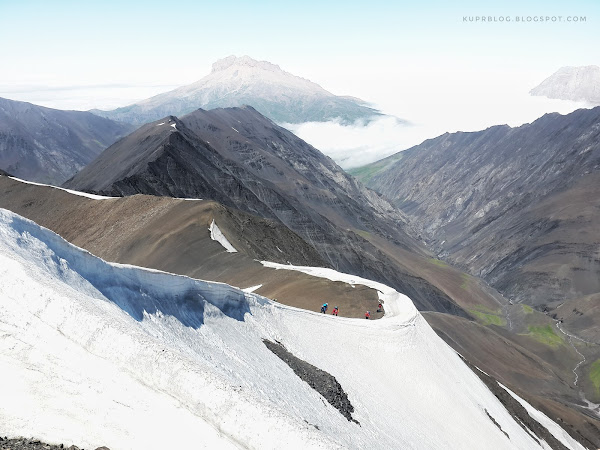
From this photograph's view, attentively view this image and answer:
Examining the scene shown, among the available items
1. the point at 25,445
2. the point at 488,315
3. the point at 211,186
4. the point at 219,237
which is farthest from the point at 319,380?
the point at 488,315

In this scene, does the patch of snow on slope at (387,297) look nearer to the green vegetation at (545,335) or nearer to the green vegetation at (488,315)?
the green vegetation at (545,335)

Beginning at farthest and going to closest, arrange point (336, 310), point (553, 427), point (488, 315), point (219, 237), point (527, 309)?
point (527, 309) < point (488, 315) < point (553, 427) < point (219, 237) < point (336, 310)

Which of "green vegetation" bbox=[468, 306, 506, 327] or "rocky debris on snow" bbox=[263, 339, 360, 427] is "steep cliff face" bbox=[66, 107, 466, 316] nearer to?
"green vegetation" bbox=[468, 306, 506, 327]

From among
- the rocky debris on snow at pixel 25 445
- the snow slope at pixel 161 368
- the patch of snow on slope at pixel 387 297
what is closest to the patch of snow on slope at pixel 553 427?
the patch of snow on slope at pixel 387 297

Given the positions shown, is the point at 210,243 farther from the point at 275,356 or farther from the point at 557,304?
the point at 557,304

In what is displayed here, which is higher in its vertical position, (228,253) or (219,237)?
(219,237)

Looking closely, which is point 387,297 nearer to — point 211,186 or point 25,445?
point 25,445

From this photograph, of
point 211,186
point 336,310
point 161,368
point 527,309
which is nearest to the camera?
point 161,368
